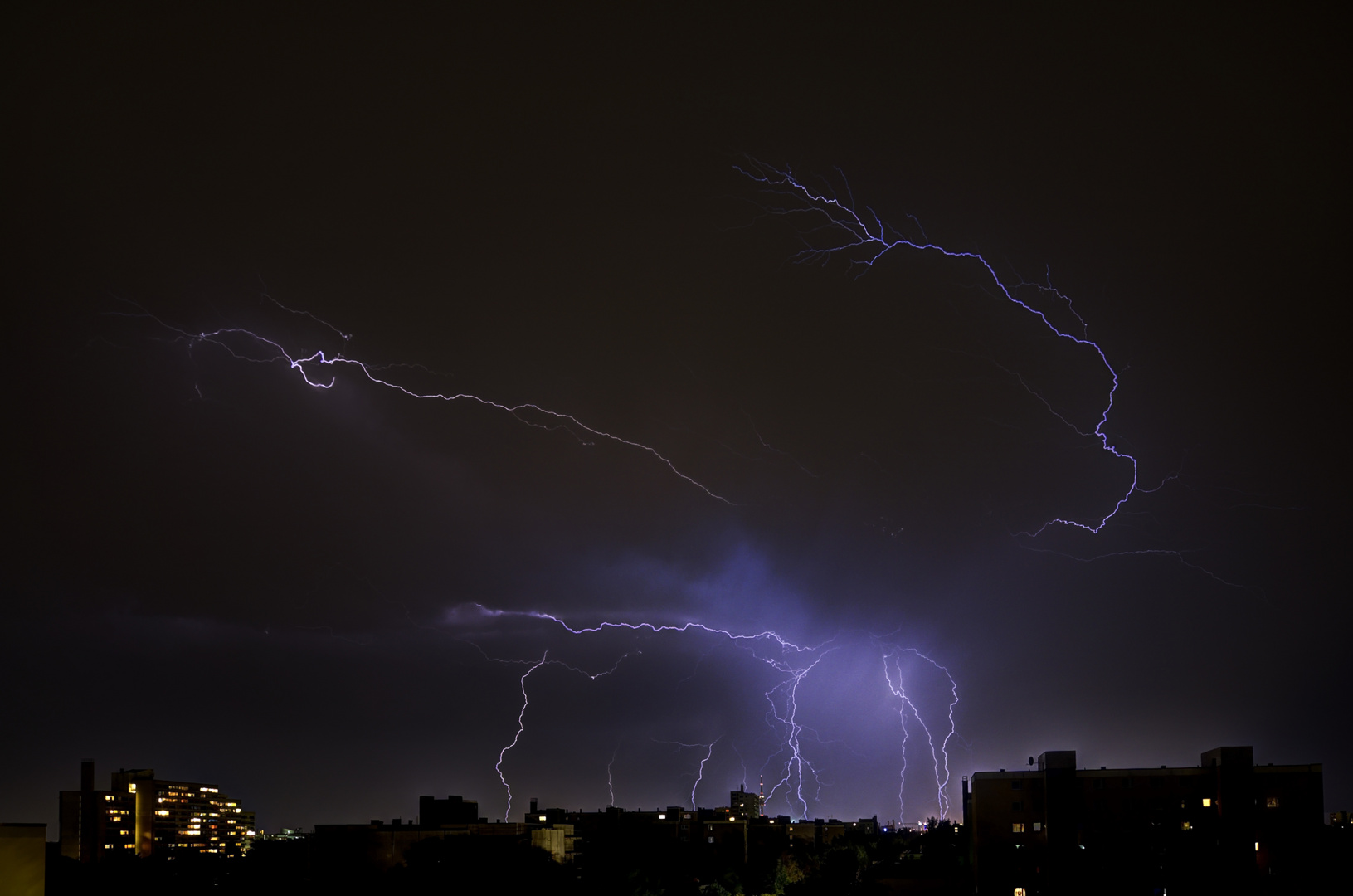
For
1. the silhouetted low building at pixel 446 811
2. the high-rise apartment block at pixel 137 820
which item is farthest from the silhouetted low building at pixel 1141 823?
the high-rise apartment block at pixel 137 820

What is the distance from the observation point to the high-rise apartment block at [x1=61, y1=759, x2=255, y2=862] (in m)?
69.2

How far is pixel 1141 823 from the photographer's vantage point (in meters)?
28.3

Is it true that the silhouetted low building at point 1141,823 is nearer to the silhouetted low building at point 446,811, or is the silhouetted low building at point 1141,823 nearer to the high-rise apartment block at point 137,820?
the silhouetted low building at point 446,811

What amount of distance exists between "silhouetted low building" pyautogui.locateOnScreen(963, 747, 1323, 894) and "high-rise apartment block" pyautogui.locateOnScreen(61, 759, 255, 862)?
54.3 metres

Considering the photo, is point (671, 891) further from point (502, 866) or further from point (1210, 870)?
point (1210, 870)

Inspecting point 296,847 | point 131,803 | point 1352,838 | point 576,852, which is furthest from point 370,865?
point 131,803

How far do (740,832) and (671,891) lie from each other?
1681 cm

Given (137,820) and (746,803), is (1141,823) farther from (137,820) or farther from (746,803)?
(137,820)

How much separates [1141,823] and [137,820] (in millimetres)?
67409

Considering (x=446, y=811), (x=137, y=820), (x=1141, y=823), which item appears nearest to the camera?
(x=1141, y=823)

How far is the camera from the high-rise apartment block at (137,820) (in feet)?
227

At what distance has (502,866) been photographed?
2877cm

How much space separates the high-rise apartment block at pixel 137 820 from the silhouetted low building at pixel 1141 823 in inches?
2139

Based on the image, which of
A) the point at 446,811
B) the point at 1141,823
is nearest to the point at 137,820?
the point at 446,811
